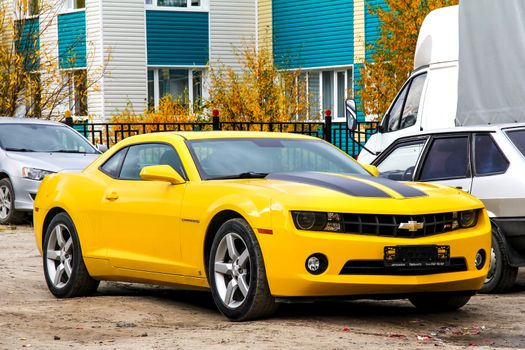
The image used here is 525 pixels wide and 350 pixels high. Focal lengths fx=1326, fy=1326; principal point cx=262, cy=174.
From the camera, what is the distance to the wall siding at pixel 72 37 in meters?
38.2

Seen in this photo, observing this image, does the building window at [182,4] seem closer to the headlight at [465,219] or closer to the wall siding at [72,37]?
the wall siding at [72,37]

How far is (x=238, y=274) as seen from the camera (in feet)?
29.9

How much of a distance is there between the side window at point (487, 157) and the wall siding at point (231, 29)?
1106 inches

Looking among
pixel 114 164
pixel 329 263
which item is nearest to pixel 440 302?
pixel 329 263

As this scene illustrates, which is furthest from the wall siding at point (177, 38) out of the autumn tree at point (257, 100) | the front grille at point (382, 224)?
the front grille at point (382, 224)

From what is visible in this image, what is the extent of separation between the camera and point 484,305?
33.6ft

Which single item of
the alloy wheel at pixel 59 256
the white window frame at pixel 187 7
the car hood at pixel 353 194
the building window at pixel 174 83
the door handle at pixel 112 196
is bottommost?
the alloy wheel at pixel 59 256

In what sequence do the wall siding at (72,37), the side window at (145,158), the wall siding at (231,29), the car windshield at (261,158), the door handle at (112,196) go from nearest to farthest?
the car windshield at (261,158), the side window at (145,158), the door handle at (112,196), the wall siding at (72,37), the wall siding at (231,29)

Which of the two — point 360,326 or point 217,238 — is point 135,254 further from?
point 360,326

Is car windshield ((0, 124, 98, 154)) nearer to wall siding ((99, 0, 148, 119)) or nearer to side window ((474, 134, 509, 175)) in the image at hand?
side window ((474, 134, 509, 175))

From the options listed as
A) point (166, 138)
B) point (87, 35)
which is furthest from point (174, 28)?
point (166, 138)

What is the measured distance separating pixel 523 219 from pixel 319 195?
7.79 feet

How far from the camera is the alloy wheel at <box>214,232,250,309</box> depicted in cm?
907

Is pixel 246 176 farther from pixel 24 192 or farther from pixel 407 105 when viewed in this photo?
pixel 24 192
